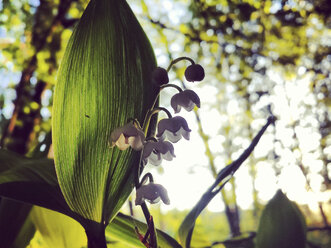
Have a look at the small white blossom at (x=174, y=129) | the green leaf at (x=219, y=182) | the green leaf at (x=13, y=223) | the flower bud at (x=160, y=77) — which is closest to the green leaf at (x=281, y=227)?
the green leaf at (x=219, y=182)

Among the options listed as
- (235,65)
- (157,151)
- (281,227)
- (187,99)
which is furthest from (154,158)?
(235,65)

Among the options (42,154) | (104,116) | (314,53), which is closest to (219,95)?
(314,53)

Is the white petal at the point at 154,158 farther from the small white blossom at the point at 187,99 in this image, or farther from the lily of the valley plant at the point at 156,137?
the small white blossom at the point at 187,99

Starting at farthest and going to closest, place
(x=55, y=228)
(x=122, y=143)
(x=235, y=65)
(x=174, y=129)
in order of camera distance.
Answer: (x=235, y=65) → (x=55, y=228) → (x=174, y=129) → (x=122, y=143)

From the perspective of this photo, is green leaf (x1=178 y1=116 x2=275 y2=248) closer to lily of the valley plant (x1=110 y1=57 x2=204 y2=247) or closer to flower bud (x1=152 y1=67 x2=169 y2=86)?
lily of the valley plant (x1=110 y1=57 x2=204 y2=247)

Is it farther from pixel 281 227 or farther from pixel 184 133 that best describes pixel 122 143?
pixel 281 227

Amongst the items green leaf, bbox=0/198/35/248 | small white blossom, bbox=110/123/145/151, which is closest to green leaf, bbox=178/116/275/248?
small white blossom, bbox=110/123/145/151

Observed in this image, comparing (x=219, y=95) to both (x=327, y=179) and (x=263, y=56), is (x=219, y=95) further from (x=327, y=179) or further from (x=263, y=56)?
(x=327, y=179)
